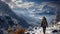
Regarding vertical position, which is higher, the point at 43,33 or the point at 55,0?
the point at 55,0

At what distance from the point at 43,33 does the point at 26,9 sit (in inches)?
48.8

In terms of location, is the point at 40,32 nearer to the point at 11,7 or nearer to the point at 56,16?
the point at 56,16

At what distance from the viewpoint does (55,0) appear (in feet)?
29.4

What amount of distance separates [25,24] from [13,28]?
20.4 inches

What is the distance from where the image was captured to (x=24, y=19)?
8930 mm

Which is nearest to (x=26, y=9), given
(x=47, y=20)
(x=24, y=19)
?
(x=24, y=19)

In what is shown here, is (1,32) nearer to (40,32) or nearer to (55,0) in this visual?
(40,32)

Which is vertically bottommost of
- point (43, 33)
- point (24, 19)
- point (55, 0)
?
point (43, 33)

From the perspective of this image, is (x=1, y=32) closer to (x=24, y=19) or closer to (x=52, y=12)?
(x=24, y=19)

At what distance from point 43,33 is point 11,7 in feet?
5.65

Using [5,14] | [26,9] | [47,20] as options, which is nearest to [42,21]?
[47,20]

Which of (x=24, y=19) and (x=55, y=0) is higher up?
(x=55, y=0)

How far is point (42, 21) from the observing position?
28.0 feet

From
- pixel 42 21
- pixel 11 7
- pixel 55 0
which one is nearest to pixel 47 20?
pixel 42 21
